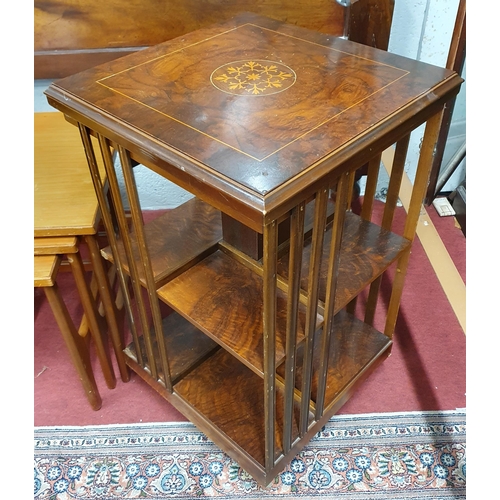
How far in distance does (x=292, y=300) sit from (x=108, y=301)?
617 millimetres

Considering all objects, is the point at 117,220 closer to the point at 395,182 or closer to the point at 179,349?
the point at 179,349

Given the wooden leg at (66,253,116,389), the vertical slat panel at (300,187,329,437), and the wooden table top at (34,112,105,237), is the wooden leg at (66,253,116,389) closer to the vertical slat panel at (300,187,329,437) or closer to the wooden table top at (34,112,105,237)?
the wooden table top at (34,112,105,237)

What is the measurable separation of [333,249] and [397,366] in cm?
74

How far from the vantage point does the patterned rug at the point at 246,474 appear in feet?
4.05

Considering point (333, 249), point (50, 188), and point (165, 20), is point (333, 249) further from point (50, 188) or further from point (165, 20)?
point (165, 20)

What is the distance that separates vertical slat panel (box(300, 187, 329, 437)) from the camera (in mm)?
803

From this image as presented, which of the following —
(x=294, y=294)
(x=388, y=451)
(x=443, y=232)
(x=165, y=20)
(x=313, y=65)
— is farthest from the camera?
(x=443, y=232)

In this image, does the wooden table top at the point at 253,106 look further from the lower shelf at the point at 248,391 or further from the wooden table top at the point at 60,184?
the lower shelf at the point at 248,391

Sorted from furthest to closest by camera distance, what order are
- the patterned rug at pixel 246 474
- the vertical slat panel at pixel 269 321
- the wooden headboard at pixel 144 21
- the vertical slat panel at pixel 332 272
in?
1. the wooden headboard at pixel 144 21
2. the patterned rug at pixel 246 474
3. the vertical slat panel at pixel 332 272
4. the vertical slat panel at pixel 269 321

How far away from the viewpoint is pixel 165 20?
1424 mm

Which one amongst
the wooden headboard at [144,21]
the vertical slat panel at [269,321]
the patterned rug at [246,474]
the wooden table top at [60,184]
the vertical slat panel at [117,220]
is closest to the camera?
the vertical slat panel at [269,321]

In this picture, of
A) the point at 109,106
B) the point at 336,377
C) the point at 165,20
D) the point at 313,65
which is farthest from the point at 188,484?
the point at 165,20

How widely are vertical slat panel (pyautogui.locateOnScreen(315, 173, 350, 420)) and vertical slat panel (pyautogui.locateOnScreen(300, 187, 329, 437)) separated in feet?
0.14

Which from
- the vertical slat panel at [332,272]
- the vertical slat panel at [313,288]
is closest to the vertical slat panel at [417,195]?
the vertical slat panel at [332,272]
